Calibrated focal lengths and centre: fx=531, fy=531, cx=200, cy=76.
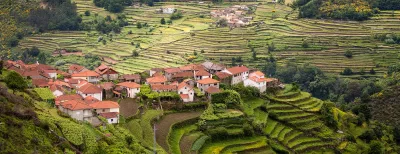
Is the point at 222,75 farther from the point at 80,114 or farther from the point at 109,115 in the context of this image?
the point at 80,114

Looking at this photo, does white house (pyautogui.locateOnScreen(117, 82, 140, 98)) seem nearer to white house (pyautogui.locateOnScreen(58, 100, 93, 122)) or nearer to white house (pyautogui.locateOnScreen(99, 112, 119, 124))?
white house (pyautogui.locateOnScreen(99, 112, 119, 124))

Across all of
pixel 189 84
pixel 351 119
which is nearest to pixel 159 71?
pixel 189 84

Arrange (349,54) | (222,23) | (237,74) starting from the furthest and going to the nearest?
1. (222,23)
2. (349,54)
3. (237,74)

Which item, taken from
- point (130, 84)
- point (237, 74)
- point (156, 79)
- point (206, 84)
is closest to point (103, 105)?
point (130, 84)

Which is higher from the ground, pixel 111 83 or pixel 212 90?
pixel 111 83

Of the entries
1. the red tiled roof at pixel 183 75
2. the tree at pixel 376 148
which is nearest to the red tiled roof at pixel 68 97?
the red tiled roof at pixel 183 75

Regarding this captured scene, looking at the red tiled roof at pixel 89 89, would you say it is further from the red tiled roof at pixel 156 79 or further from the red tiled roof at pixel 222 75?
the red tiled roof at pixel 222 75
